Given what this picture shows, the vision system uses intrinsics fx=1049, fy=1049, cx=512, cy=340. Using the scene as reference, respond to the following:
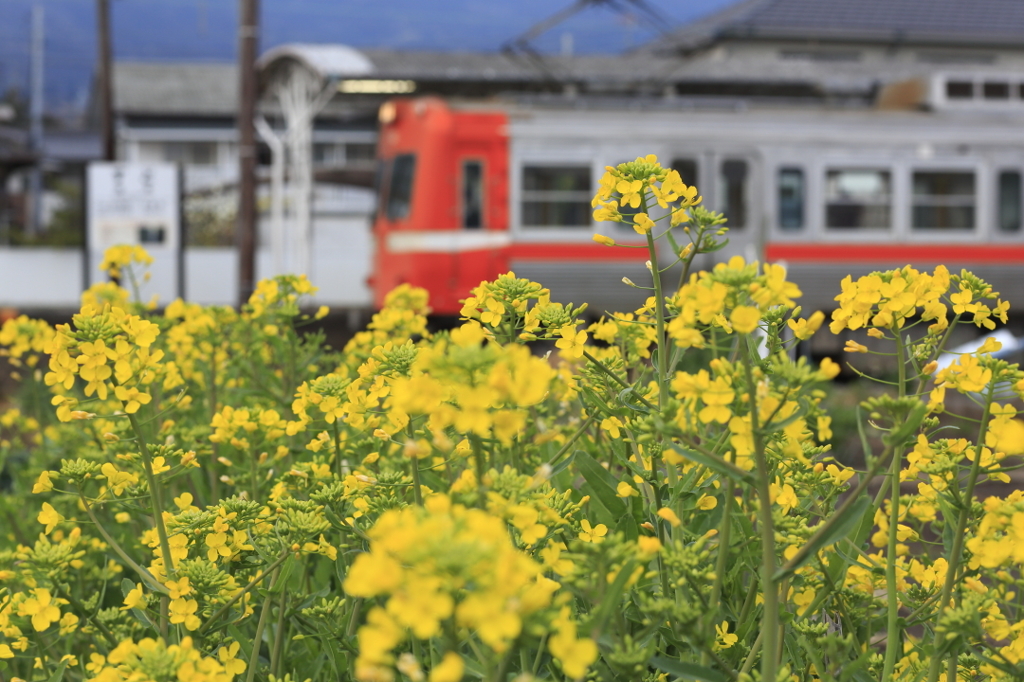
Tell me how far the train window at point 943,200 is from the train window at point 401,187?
16.3 feet

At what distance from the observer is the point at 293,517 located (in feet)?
4.84

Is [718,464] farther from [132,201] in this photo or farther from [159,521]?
[132,201]

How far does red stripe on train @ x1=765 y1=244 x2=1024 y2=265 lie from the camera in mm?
10234

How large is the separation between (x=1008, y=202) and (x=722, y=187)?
115 inches

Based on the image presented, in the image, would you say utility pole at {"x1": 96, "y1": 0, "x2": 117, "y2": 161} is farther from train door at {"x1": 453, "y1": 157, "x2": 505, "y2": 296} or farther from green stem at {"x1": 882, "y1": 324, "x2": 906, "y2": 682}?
green stem at {"x1": 882, "y1": 324, "x2": 906, "y2": 682}

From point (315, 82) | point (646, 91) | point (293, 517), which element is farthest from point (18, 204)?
point (293, 517)

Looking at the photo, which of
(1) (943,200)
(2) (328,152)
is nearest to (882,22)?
(2) (328,152)

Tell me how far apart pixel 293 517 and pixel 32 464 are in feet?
7.97

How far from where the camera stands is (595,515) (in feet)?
5.89

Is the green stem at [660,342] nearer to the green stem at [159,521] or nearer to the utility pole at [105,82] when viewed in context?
the green stem at [159,521]

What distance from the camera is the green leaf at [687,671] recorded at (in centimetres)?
117

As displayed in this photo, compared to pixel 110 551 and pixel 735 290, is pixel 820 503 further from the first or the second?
pixel 110 551

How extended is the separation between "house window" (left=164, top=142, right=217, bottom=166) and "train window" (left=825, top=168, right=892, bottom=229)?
21503 mm

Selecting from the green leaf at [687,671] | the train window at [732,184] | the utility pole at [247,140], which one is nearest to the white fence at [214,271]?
the utility pole at [247,140]
